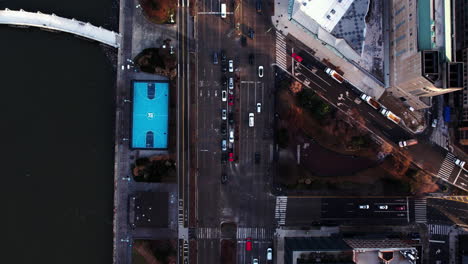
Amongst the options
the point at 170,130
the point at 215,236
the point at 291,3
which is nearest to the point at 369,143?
the point at 291,3

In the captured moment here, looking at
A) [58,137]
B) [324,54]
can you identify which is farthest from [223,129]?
[58,137]

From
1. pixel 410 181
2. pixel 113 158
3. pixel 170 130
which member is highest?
pixel 170 130

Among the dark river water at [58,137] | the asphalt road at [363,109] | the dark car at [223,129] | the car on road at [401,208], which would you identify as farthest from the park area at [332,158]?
the dark river water at [58,137]

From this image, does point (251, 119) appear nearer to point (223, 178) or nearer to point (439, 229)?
point (223, 178)

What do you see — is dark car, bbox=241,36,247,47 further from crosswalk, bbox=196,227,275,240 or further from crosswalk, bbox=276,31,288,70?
crosswalk, bbox=196,227,275,240

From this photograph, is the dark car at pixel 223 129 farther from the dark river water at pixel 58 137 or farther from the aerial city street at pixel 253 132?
the dark river water at pixel 58 137

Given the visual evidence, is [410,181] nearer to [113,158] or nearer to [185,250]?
[185,250]
